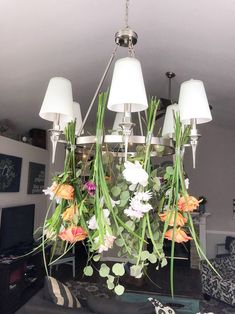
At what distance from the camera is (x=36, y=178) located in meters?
4.74

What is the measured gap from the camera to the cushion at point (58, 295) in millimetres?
1812

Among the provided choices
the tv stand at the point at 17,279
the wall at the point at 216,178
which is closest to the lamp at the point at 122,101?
the tv stand at the point at 17,279

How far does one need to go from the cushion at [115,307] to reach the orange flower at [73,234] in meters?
0.97

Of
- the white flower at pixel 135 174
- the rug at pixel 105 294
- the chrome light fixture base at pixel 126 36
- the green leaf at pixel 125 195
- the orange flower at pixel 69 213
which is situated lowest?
the rug at pixel 105 294

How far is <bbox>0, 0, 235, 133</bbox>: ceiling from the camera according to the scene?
190 centimetres

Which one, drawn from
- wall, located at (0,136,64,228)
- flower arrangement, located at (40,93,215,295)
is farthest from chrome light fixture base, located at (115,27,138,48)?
wall, located at (0,136,64,228)

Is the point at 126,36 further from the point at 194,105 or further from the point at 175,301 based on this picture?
the point at 175,301

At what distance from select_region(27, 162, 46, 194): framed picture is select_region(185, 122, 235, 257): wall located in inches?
116

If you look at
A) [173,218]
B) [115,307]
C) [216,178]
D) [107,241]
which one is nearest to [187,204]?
[173,218]

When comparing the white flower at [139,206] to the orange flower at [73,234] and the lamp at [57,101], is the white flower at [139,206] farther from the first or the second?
the lamp at [57,101]

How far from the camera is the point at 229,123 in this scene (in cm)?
513

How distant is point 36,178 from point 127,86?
4024 mm

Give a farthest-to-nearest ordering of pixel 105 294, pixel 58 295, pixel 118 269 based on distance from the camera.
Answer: pixel 105 294 < pixel 58 295 < pixel 118 269

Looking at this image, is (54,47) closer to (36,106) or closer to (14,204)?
(36,106)
